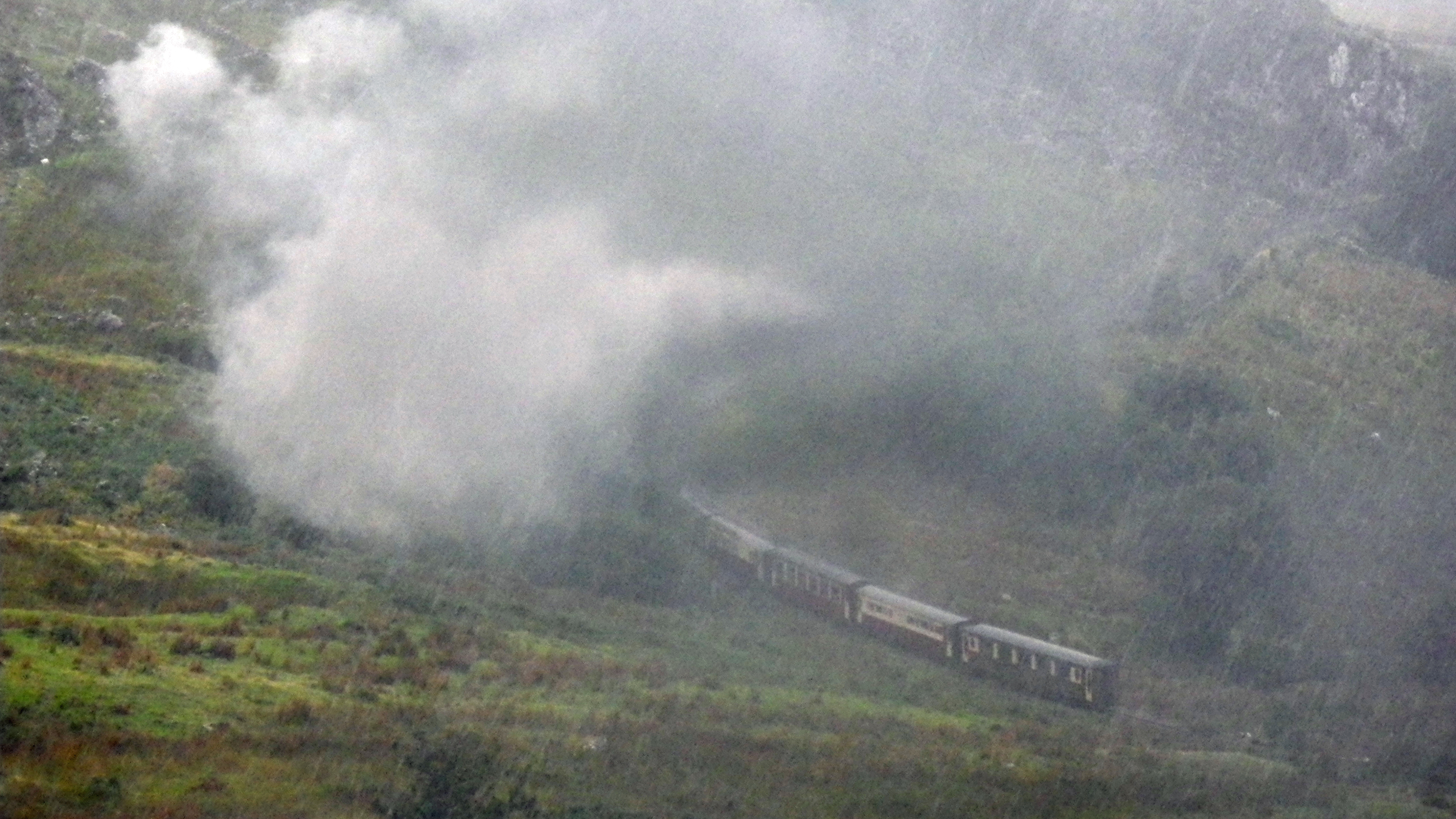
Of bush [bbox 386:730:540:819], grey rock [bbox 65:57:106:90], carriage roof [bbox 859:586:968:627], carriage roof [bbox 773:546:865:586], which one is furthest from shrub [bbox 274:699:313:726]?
grey rock [bbox 65:57:106:90]

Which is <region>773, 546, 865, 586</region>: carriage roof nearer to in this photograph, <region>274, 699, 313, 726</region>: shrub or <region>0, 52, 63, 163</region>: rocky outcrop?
<region>274, 699, 313, 726</region>: shrub

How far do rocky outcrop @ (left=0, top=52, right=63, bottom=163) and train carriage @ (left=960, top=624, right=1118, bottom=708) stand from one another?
2859 cm

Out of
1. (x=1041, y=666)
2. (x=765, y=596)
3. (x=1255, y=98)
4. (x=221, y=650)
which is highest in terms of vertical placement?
(x=1255, y=98)

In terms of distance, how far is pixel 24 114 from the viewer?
116ft

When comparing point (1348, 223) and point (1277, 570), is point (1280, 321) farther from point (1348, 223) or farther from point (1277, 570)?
point (1277, 570)

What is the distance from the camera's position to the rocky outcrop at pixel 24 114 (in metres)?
34.7

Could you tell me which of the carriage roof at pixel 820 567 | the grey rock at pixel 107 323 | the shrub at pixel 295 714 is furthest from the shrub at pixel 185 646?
the grey rock at pixel 107 323

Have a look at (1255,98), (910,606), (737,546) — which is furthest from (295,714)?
(1255,98)

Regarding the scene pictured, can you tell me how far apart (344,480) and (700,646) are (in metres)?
8.33

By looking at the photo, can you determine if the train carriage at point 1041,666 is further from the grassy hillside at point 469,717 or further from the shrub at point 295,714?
the shrub at point 295,714

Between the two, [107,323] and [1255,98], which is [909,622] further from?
[1255,98]

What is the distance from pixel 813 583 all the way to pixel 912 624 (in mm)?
2449

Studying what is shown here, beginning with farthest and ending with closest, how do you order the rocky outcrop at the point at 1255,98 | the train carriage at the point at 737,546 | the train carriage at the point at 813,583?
the rocky outcrop at the point at 1255,98 < the train carriage at the point at 737,546 < the train carriage at the point at 813,583

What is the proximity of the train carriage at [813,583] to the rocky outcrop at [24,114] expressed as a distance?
79.0ft
